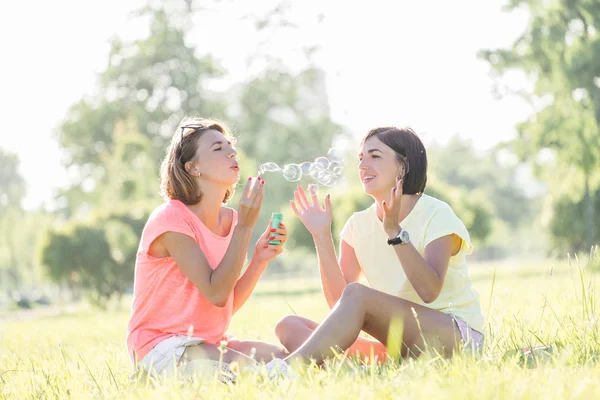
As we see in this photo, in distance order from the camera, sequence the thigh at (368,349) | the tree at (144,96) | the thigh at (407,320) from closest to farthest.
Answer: the thigh at (407,320) → the thigh at (368,349) → the tree at (144,96)

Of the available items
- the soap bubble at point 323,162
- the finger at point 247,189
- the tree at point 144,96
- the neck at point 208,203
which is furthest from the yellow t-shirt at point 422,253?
the tree at point 144,96

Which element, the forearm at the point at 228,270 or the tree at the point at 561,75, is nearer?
the forearm at the point at 228,270

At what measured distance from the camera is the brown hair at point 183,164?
418 cm

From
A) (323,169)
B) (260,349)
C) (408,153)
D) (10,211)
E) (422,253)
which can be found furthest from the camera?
(10,211)

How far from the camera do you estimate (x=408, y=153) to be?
4.02 meters

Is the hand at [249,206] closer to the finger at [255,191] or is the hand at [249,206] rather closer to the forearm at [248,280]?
the finger at [255,191]

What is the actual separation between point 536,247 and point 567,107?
59.4m

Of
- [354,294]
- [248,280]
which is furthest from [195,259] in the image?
[354,294]

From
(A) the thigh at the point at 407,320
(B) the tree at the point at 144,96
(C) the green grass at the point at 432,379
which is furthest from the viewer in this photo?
(B) the tree at the point at 144,96

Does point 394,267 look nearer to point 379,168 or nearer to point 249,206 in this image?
point 379,168

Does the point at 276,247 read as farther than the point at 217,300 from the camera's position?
Yes

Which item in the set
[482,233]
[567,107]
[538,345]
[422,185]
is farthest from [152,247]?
[482,233]

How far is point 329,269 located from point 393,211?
2.49 feet

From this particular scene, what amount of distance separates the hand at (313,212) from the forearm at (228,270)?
463mm
